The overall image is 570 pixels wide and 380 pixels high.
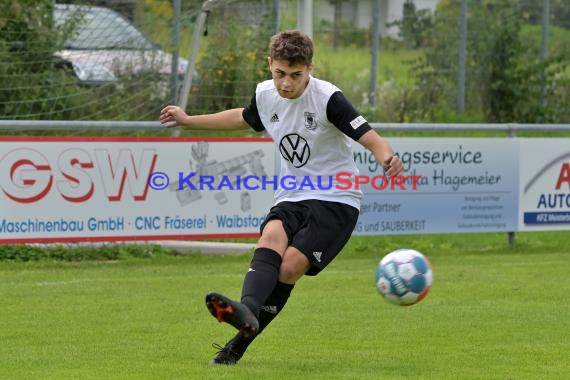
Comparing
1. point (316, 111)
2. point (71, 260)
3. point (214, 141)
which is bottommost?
point (71, 260)

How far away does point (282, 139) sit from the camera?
7180mm

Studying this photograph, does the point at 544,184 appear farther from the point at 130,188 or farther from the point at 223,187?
the point at 130,188

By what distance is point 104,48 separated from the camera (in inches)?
596

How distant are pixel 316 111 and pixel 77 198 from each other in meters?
5.44

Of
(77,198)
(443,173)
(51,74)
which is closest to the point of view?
(77,198)

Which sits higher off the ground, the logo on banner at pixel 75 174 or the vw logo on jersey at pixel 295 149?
the vw logo on jersey at pixel 295 149

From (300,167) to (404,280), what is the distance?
2.81ft

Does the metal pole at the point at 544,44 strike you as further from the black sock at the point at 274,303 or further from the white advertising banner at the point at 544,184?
the black sock at the point at 274,303

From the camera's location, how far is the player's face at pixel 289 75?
6.88 metres

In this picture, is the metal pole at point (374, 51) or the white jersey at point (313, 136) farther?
the metal pole at point (374, 51)

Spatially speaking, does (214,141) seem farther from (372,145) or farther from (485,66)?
(485,66)

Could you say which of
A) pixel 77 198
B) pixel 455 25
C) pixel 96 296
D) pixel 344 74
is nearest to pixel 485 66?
pixel 455 25

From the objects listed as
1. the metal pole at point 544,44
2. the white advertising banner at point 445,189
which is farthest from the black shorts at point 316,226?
the metal pole at point 544,44

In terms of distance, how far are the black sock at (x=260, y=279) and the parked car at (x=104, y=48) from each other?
8.52 m
